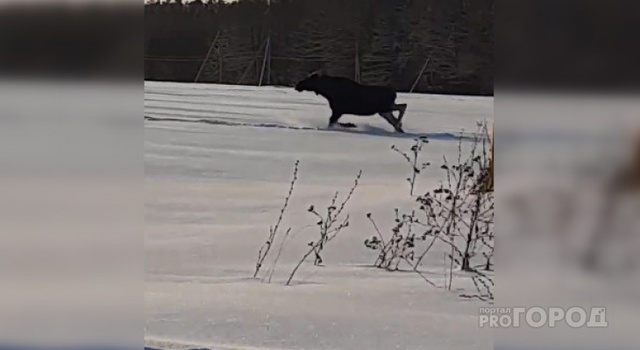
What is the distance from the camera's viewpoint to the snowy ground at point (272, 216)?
1.57m

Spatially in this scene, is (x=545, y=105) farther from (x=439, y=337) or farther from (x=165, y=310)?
(x=165, y=310)

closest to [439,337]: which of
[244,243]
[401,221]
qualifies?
[401,221]

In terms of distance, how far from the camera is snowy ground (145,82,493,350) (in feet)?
5.15

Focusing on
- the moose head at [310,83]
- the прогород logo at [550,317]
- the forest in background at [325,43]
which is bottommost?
the прогород logo at [550,317]

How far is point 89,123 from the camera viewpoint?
1156 millimetres

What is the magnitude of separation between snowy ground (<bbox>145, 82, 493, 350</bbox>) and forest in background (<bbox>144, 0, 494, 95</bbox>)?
0.04 meters

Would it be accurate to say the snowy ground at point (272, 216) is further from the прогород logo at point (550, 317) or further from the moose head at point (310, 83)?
the прогород logo at point (550, 317)

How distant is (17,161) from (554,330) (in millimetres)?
886

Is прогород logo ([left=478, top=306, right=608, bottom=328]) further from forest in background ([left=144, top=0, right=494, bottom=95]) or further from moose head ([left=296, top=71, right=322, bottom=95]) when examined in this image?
moose head ([left=296, top=71, right=322, bottom=95])

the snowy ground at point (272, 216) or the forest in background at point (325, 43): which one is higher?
the forest in background at point (325, 43)

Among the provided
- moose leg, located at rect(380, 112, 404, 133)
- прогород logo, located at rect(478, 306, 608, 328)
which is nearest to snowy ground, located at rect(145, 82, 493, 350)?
moose leg, located at rect(380, 112, 404, 133)

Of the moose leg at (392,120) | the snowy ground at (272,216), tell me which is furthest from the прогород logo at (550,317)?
the moose leg at (392,120)

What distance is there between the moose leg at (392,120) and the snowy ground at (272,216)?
0.01 m

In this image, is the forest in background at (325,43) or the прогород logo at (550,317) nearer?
the прогород logo at (550,317)
